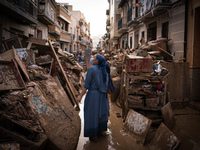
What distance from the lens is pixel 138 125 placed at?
11.7ft

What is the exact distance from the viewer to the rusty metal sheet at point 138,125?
337 cm

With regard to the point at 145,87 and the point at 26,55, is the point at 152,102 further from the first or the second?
the point at 26,55

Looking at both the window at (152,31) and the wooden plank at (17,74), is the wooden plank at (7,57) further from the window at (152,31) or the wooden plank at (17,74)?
the window at (152,31)

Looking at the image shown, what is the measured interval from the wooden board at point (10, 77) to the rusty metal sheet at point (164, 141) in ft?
9.11

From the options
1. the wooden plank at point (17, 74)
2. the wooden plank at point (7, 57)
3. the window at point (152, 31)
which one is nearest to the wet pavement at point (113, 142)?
the wooden plank at point (17, 74)

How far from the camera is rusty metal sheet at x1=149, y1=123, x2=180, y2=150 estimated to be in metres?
2.80

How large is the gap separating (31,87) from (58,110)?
2.44ft

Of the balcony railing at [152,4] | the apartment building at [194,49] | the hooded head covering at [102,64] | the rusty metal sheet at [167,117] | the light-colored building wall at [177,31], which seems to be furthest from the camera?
the balcony railing at [152,4]

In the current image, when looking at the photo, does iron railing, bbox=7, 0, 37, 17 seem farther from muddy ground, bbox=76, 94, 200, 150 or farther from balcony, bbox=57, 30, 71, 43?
balcony, bbox=57, 30, 71, 43

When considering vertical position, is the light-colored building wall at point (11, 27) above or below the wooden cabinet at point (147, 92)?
above

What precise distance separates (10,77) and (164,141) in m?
3.14

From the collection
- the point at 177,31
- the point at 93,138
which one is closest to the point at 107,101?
the point at 93,138

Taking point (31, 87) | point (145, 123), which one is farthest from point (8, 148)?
point (145, 123)

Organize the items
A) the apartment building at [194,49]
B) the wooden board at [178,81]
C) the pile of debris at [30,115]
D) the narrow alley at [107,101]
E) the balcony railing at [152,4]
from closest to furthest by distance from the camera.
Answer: the pile of debris at [30,115]
the narrow alley at [107,101]
the wooden board at [178,81]
the apartment building at [194,49]
the balcony railing at [152,4]
